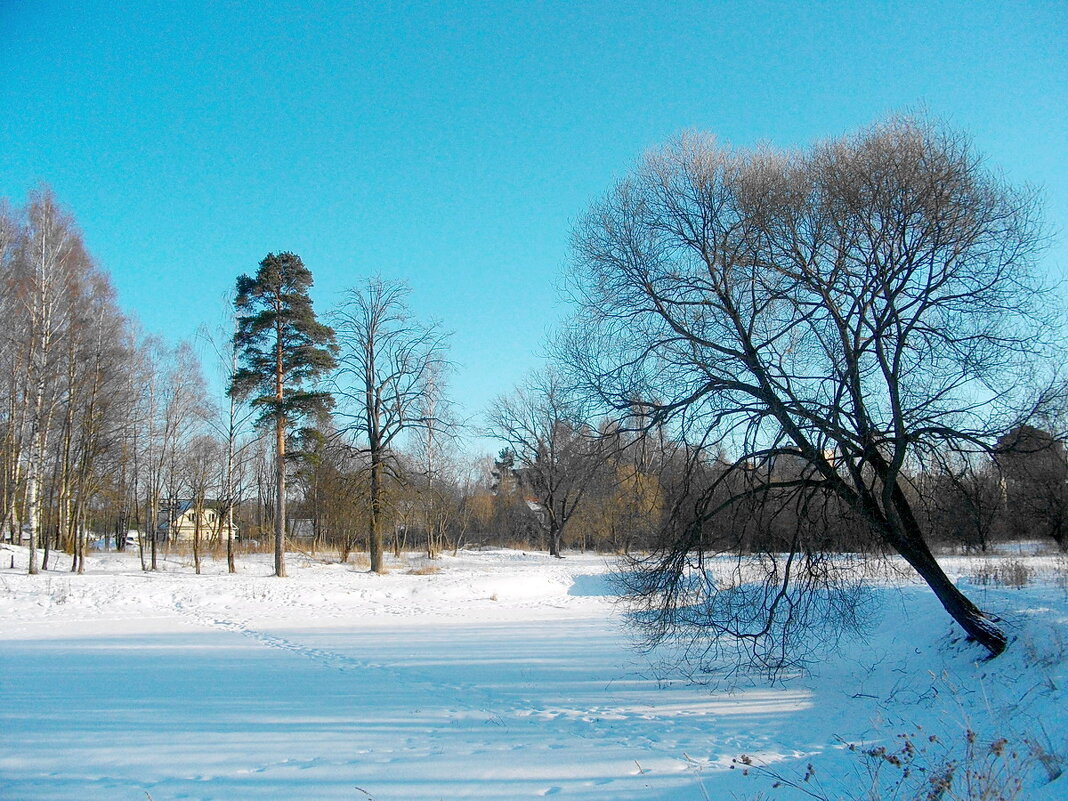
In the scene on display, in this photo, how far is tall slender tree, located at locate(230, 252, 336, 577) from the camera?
81.6 ft

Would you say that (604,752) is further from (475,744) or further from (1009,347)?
(1009,347)

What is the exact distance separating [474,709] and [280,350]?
19.6 metres

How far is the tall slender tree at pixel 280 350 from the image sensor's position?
24.9m

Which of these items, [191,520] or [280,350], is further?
[191,520]

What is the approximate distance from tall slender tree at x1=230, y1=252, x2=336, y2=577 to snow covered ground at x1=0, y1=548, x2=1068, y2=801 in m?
10.00

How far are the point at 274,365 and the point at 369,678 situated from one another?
17.5 metres

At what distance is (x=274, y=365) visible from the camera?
2517 centimetres

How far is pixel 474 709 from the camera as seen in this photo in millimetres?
8883

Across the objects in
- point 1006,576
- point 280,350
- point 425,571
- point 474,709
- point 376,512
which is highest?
point 280,350

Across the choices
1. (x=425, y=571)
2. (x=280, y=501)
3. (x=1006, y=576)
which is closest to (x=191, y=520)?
(x=280, y=501)

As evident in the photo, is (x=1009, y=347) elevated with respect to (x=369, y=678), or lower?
elevated

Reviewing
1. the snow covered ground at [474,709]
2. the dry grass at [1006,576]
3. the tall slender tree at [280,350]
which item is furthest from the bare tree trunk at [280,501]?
the dry grass at [1006,576]

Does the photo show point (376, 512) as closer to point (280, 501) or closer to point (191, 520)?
point (280, 501)

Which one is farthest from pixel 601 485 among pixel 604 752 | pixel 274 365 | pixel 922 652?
pixel 274 365
